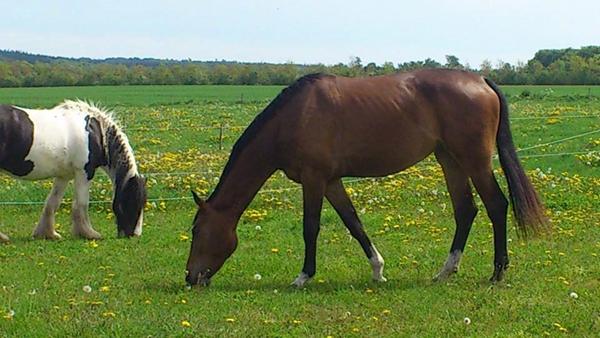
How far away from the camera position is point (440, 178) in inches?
589

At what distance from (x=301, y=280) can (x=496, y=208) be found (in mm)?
2135

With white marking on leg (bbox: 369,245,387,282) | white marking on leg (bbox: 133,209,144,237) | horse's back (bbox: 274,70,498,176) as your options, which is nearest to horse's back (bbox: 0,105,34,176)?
white marking on leg (bbox: 133,209,144,237)

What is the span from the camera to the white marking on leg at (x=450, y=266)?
8461 mm

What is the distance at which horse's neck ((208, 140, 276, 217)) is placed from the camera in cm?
844

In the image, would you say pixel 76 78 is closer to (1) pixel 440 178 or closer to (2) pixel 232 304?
(1) pixel 440 178

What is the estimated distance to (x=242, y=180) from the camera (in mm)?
8492

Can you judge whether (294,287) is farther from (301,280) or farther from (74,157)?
(74,157)

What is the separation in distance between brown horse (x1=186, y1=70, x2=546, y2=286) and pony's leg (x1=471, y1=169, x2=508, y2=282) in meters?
0.01

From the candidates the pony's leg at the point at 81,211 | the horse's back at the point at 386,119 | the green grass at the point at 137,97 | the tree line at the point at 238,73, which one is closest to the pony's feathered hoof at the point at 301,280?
the horse's back at the point at 386,119

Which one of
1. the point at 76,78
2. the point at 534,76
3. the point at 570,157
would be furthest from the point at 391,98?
the point at 76,78

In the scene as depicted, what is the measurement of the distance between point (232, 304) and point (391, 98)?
271cm

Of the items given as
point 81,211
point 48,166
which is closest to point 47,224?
point 81,211

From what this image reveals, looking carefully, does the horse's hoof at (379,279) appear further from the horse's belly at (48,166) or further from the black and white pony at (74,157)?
the horse's belly at (48,166)

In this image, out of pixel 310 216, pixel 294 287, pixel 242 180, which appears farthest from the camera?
pixel 242 180
